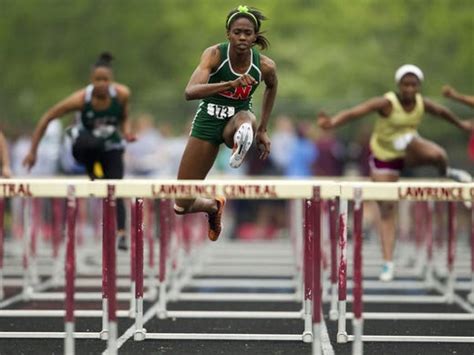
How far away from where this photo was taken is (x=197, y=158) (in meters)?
10.9

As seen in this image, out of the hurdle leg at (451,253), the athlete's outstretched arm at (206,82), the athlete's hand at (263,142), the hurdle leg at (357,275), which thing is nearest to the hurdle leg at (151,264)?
the athlete's hand at (263,142)

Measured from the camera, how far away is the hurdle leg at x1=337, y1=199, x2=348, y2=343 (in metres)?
10.1

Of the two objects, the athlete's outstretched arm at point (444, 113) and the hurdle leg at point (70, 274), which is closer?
the hurdle leg at point (70, 274)

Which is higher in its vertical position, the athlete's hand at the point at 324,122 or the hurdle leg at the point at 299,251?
the athlete's hand at the point at 324,122

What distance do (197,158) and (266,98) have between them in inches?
29.0

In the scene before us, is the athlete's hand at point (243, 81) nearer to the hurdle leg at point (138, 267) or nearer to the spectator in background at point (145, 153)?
the hurdle leg at point (138, 267)

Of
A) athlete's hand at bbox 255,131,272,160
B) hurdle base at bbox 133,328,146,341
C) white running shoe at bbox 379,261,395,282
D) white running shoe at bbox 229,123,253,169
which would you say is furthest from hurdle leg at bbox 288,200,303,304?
white running shoe at bbox 229,123,253,169

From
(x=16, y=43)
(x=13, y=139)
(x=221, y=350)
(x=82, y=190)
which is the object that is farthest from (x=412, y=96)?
(x=16, y=43)

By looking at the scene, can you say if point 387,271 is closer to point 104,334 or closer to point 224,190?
point 104,334

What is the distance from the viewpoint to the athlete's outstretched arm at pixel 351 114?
43.7 ft

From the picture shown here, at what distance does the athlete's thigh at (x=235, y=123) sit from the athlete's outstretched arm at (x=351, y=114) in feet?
8.80

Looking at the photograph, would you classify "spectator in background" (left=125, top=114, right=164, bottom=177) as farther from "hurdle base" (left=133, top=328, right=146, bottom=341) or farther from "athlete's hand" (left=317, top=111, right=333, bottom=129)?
"hurdle base" (left=133, top=328, right=146, bottom=341)

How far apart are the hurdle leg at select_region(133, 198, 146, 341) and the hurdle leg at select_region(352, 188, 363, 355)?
2174 millimetres

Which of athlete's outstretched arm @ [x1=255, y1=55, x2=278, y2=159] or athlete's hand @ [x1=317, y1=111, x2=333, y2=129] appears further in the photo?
athlete's hand @ [x1=317, y1=111, x2=333, y2=129]
